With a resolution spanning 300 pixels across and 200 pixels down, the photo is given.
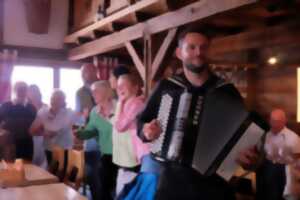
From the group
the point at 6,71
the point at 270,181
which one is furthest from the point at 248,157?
the point at 6,71

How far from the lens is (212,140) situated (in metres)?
1.85

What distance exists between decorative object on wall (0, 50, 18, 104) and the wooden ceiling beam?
3.28 metres

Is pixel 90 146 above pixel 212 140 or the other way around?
the other way around

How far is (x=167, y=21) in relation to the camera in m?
4.32

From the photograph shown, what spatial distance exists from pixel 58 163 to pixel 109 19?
2.07m

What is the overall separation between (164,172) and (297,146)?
Result: 334 cm

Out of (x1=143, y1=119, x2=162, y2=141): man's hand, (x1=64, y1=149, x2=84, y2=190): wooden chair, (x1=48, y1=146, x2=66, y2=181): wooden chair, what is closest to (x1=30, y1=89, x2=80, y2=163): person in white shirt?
(x1=48, y1=146, x2=66, y2=181): wooden chair

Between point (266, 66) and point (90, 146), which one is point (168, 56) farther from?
point (266, 66)

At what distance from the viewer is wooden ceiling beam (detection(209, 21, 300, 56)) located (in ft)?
17.1

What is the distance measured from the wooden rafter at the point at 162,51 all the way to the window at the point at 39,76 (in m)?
3.17

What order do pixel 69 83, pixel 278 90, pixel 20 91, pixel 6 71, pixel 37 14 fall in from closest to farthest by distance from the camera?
pixel 20 91, pixel 278 90, pixel 6 71, pixel 37 14, pixel 69 83

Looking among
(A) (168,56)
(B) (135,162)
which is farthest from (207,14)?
(B) (135,162)

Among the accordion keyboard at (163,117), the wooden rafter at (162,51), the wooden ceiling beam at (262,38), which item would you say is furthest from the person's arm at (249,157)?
the wooden ceiling beam at (262,38)

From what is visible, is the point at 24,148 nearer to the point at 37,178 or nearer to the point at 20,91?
the point at 20,91
